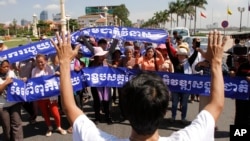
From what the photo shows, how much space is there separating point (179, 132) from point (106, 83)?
5.23 m

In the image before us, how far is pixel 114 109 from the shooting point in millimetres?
8320

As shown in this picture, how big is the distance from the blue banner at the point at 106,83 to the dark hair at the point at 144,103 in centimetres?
434

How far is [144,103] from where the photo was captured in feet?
4.96

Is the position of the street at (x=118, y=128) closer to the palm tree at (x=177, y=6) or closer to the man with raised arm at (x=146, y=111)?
the man with raised arm at (x=146, y=111)

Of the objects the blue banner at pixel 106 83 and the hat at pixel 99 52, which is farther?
the hat at pixel 99 52

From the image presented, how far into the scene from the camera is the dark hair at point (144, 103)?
4.98 feet

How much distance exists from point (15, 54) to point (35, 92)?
3.75ft

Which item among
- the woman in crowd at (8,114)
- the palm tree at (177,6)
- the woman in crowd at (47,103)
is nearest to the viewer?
the woman in crowd at (8,114)

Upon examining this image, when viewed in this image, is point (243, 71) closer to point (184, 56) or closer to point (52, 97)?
point (184, 56)

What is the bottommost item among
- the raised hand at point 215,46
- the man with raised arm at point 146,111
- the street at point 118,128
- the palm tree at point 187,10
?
the street at point 118,128

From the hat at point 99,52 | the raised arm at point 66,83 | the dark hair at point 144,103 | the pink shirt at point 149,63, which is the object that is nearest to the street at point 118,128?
the pink shirt at point 149,63

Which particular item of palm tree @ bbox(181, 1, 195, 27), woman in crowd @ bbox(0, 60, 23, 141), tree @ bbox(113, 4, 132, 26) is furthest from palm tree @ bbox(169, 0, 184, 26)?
woman in crowd @ bbox(0, 60, 23, 141)

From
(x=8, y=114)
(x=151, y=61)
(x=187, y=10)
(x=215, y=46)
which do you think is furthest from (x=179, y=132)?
(x=187, y=10)

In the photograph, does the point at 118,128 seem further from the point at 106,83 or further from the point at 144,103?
the point at 144,103
